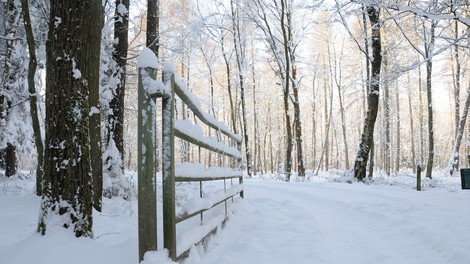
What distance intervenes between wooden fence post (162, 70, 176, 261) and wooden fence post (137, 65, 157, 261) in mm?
106

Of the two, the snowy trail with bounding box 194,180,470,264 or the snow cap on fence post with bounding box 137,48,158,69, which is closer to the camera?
the snow cap on fence post with bounding box 137,48,158,69

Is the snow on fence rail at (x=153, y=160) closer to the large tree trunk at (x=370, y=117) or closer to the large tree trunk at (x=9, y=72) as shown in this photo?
the large tree trunk at (x=9, y=72)

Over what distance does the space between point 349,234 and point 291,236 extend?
0.85 metres

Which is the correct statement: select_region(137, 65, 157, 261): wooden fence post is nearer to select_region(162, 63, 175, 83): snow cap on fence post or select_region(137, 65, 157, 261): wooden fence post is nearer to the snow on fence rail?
the snow on fence rail

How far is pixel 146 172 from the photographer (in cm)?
244

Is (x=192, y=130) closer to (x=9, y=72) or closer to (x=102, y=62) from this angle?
(x=102, y=62)

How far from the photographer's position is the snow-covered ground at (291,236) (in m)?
2.68

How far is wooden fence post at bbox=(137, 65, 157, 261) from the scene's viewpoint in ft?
7.85

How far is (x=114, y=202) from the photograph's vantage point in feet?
22.9

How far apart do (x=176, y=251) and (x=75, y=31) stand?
2.27 metres

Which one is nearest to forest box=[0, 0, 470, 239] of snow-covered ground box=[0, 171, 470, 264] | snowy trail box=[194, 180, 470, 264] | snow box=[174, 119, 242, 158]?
snow-covered ground box=[0, 171, 470, 264]

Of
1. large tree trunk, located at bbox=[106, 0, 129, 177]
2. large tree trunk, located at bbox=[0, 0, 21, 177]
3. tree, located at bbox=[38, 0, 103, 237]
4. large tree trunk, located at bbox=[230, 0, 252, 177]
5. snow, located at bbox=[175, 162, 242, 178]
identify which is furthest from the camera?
large tree trunk, located at bbox=[230, 0, 252, 177]

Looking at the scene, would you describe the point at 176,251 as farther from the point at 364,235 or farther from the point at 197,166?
the point at 364,235

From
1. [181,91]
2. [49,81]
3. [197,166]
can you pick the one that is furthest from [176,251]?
[49,81]
